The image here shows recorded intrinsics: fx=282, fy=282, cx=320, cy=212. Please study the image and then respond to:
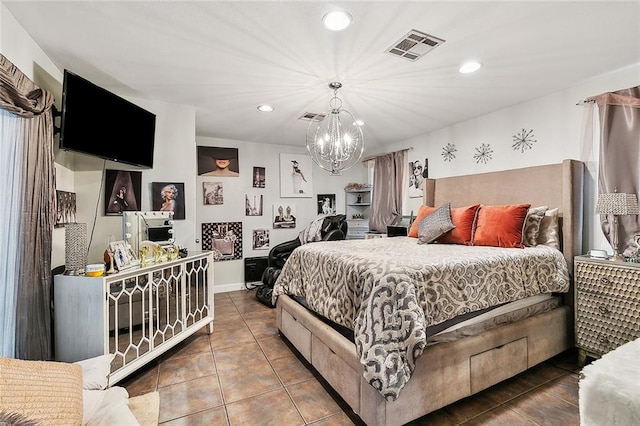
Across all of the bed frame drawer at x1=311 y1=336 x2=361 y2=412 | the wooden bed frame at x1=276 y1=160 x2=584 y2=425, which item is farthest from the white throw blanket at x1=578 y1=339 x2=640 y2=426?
the bed frame drawer at x1=311 y1=336 x2=361 y2=412

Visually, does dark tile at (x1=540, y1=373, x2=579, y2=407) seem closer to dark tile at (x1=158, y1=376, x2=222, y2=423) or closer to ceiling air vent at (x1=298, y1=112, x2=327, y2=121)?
dark tile at (x1=158, y1=376, x2=222, y2=423)

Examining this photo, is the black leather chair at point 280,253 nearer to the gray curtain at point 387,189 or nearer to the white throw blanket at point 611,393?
the gray curtain at point 387,189

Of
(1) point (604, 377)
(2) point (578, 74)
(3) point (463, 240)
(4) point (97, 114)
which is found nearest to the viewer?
(1) point (604, 377)

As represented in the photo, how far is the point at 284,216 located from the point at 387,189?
1933mm

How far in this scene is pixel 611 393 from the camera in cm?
61

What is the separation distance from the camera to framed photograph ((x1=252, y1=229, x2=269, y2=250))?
496 centimetres

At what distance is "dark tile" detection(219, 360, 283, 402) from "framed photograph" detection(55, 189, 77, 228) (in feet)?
6.04

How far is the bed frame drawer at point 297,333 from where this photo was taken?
2.26m

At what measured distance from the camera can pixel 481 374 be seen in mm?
1875

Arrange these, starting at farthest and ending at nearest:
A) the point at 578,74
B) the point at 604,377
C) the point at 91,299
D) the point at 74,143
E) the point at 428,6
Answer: the point at 578,74 → the point at 74,143 → the point at 91,299 → the point at 428,6 → the point at 604,377

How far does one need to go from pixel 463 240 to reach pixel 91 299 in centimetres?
313

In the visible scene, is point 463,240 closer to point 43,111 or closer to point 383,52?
point 383,52

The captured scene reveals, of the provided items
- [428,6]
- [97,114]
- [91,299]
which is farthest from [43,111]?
[428,6]

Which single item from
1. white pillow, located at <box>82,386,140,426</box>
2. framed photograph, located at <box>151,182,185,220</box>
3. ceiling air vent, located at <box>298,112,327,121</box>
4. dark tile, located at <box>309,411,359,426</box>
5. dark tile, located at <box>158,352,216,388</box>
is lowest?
dark tile, located at <box>309,411,359,426</box>
